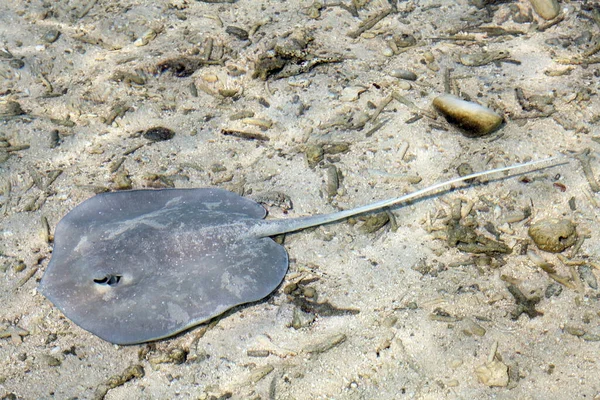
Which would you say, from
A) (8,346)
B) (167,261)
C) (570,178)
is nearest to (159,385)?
(167,261)

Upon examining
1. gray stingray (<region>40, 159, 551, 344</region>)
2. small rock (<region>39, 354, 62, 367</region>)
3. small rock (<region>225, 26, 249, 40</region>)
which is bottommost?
small rock (<region>39, 354, 62, 367</region>)

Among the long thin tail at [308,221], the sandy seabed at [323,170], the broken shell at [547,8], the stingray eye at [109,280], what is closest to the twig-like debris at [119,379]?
the sandy seabed at [323,170]

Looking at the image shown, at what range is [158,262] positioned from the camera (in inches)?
134

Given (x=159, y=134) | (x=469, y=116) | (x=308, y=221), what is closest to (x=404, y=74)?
(x=469, y=116)

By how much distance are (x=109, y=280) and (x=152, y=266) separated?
27 cm

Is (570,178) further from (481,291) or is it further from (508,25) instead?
(508,25)

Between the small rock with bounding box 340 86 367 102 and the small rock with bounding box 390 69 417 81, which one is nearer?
the small rock with bounding box 340 86 367 102

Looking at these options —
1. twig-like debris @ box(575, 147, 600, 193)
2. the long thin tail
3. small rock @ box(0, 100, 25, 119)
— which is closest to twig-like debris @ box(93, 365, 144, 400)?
the long thin tail

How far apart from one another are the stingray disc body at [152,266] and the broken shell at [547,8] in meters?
A: 3.54

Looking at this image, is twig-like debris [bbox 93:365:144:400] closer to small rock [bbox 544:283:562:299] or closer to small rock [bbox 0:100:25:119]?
small rock [bbox 544:283:562:299]

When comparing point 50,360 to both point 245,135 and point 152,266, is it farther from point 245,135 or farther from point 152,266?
point 245,135

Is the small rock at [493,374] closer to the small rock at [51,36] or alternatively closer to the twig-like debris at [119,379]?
the twig-like debris at [119,379]

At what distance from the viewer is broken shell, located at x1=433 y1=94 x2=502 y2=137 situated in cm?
436

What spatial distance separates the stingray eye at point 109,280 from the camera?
3227 mm
